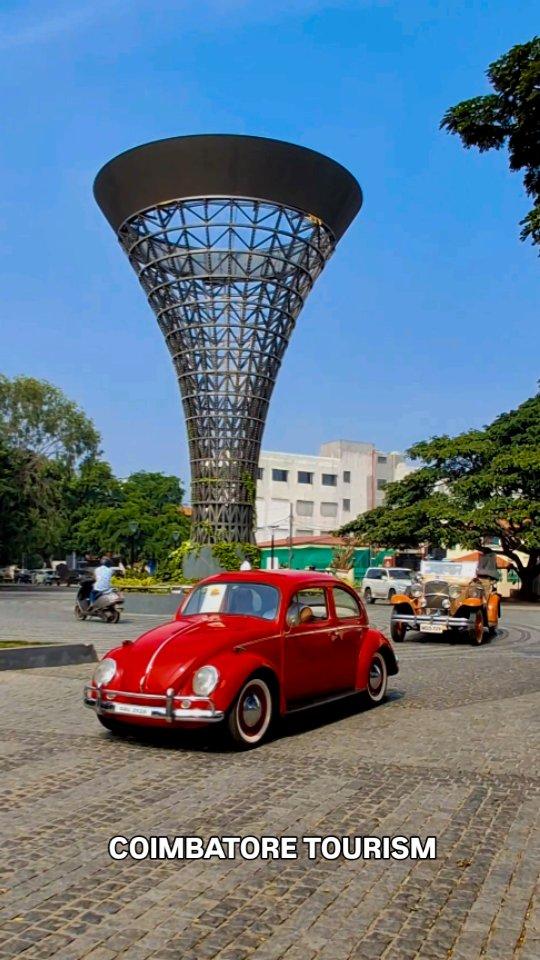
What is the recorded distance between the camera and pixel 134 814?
211 inches

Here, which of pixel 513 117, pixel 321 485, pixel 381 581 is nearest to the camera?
pixel 513 117

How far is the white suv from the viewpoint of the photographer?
36438mm

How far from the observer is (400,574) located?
124ft

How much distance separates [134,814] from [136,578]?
81.3 ft

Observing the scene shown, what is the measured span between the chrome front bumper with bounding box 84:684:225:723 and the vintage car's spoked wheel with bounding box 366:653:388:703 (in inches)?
115

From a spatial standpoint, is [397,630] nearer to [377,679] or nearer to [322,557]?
[377,679]

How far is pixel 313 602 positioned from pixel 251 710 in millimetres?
1604

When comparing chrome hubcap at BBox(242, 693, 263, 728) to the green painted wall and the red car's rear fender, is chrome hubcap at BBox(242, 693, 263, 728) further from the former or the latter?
the green painted wall

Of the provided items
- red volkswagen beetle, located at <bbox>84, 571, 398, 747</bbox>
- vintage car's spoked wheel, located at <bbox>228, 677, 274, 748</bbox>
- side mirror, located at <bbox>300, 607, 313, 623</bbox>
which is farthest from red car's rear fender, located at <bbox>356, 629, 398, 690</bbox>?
vintage car's spoked wheel, located at <bbox>228, 677, 274, 748</bbox>

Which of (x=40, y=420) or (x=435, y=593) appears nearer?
(x=435, y=593)

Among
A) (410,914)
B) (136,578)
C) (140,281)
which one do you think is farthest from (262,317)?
(410,914)

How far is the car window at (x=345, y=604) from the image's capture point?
9.09 m

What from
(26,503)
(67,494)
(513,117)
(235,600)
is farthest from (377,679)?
(67,494)

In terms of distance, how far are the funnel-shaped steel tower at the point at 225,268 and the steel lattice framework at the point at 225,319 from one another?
37mm
